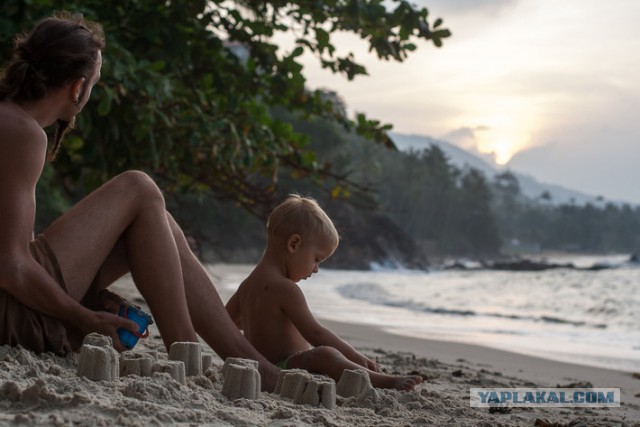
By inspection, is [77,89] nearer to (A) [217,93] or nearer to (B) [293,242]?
(B) [293,242]

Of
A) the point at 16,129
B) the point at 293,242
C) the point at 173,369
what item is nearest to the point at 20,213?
the point at 16,129

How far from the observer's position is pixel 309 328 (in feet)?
11.0

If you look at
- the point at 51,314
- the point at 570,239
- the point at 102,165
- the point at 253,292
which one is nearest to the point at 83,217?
the point at 51,314

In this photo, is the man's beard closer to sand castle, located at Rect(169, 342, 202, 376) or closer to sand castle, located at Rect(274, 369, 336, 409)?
sand castle, located at Rect(169, 342, 202, 376)

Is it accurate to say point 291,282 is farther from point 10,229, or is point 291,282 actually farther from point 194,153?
point 194,153

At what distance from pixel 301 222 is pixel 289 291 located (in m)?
0.29

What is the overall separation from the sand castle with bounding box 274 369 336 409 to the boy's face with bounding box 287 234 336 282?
29.5 inches

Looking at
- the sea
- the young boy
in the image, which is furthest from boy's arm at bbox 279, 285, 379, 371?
the sea

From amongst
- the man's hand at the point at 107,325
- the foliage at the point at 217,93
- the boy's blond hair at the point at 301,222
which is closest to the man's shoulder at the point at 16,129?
the man's hand at the point at 107,325

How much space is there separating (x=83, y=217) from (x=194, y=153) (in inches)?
139

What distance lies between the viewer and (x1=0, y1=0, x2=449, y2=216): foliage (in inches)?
225

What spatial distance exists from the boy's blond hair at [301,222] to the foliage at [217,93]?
6.39 ft

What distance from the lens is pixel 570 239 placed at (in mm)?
115062

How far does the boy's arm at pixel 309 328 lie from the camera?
3326 mm
